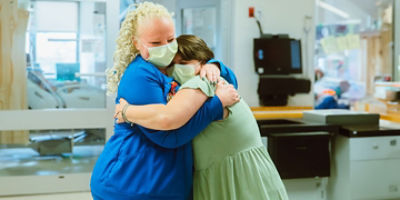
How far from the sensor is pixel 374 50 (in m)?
6.14

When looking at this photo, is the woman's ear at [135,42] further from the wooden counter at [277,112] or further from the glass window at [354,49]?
the glass window at [354,49]

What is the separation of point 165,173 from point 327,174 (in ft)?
6.73

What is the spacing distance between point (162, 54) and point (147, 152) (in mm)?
297

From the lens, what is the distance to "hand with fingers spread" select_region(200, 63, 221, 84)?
1231 millimetres

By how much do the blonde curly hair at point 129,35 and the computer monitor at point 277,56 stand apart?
2.62m

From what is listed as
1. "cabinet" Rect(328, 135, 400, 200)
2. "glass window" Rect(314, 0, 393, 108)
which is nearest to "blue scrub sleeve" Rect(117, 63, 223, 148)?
"cabinet" Rect(328, 135, 400, 200)

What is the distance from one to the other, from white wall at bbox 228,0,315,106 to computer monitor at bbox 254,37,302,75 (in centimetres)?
8

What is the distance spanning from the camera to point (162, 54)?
1.21 meters

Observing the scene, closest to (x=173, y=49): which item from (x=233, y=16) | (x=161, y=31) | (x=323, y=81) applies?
(x=161, y=31)

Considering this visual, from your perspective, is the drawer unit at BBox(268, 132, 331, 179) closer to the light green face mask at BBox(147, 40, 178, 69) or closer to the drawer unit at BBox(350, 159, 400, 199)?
the drawer unit at BBox(350, 159, 400, 199)

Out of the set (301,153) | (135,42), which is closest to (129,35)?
(135,42)

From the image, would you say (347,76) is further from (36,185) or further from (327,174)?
(36,185)

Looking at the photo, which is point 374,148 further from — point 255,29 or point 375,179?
point 255,29

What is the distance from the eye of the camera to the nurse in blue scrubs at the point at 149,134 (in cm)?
116
